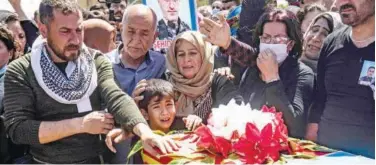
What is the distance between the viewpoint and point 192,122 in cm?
260

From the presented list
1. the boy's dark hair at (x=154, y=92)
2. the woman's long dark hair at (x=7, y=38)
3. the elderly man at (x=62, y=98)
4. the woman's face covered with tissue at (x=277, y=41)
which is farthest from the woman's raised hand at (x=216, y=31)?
the woman's long dark hair at (x=7, y=38)

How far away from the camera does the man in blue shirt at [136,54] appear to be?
9.95 feet

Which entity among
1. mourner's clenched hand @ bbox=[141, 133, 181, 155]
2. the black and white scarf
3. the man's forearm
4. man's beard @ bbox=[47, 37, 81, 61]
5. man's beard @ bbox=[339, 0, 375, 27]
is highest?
man's beard @ bbox=[339, 0, 375, 27]

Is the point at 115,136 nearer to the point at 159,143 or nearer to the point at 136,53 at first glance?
the point at 159,143

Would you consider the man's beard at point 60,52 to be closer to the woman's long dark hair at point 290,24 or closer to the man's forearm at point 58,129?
the man's forearm at point 58,129

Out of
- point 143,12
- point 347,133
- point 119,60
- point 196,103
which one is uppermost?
point 143,12

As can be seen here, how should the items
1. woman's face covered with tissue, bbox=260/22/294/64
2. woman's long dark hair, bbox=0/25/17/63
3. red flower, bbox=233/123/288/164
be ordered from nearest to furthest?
red flower, bbox=233/123/288/164 < woman's face covered with tissue, bbox=260/22/294/64 < woman's long dark hair, bbox=0/25/17/63

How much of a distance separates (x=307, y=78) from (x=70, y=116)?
1.36m

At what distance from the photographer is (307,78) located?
3020mm

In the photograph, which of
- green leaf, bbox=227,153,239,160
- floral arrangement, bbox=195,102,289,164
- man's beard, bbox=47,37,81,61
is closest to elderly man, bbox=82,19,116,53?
man's beard, bbox=47,37,81,61

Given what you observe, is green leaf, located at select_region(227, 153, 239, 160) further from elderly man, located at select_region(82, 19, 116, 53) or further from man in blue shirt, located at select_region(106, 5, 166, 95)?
elderly man, located at select_region(82, 19, 116, 53)

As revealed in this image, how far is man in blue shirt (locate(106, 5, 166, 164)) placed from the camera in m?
3.03

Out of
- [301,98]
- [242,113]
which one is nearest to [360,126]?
[301,98]

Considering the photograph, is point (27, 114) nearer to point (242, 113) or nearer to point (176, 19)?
point (242, 113)
